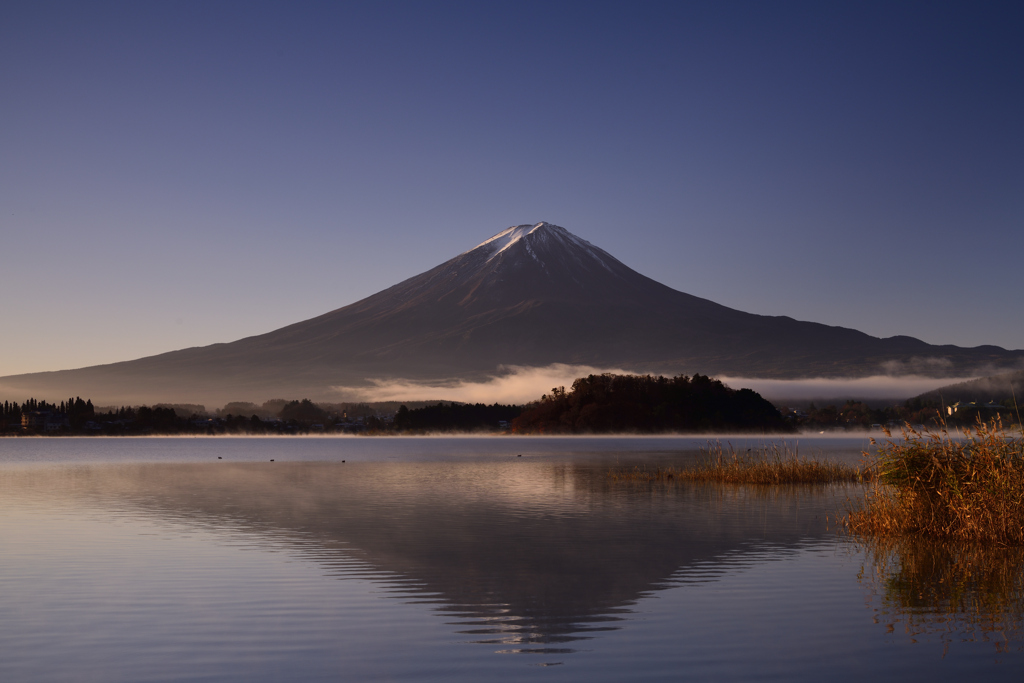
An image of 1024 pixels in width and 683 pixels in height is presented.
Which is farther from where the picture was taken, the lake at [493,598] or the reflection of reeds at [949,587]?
the reflection of reeds at [949,587]

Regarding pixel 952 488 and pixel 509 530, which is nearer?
pixel 952 488

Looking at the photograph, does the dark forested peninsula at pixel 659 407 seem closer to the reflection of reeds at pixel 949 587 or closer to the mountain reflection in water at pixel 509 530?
the mountain reflection in water at pixel 509 530

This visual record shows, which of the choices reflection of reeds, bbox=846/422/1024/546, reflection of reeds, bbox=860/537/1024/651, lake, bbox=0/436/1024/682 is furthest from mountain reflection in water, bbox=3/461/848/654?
reflection of reeds, bbox=860/537/1024/651

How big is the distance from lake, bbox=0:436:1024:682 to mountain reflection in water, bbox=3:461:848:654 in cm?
9

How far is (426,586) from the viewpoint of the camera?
1519cm

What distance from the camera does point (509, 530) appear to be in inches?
914

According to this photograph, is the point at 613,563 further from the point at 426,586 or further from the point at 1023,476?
the point at 1023,476

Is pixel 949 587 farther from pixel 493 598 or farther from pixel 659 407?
pixel 659 407

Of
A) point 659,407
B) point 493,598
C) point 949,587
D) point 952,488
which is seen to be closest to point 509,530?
point 493,598

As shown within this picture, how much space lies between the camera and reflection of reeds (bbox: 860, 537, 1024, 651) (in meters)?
11.9

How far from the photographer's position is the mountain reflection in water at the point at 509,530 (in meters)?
13.8

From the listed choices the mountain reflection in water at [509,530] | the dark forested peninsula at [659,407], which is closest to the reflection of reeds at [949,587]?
the mountain reflection in water at [509,530]

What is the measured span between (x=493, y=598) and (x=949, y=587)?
22.9 ft

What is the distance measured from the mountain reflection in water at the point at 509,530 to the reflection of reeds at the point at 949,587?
103 inches
